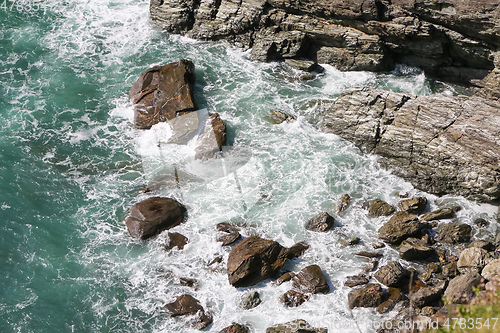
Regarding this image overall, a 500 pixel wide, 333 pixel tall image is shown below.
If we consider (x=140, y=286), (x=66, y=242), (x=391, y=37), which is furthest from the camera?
(x=391, y=37)

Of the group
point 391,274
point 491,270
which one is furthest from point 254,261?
point 491,270

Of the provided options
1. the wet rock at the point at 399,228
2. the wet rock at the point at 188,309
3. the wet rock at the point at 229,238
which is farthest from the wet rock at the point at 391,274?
the wet rock at the point at 188,309

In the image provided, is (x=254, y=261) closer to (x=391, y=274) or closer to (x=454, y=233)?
(x=391, y=274)

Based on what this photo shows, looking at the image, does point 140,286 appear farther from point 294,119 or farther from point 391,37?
point 391,37

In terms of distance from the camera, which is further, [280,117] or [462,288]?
[280,117]

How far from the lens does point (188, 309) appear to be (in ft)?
53.3

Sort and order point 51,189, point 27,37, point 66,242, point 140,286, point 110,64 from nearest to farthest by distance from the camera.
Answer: point 140,286 < point 66,242 < point 51,189 < point 110,64 < point 27,37

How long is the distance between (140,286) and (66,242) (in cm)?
400

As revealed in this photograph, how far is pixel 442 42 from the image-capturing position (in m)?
25.2

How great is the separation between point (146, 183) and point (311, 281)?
8.99 meters

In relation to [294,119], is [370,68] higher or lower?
higher

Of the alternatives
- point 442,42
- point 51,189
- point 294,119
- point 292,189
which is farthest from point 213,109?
point 442,42

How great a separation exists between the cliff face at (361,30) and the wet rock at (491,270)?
1314 cm

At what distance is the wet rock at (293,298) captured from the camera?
53.2 feet
